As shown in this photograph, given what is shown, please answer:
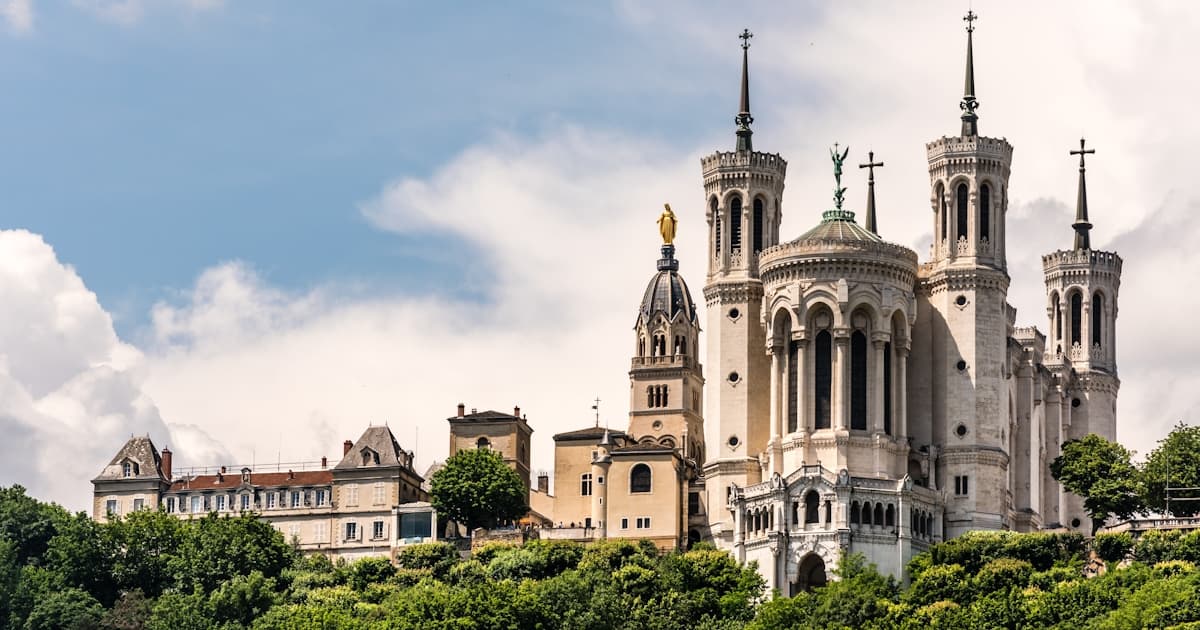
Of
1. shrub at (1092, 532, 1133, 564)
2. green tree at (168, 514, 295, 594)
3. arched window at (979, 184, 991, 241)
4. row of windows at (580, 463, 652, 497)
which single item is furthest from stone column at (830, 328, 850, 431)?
green tree at (168, 514, 295, 594)

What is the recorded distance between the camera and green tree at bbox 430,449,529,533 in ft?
493

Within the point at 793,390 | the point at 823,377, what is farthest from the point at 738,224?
the point at 823,377

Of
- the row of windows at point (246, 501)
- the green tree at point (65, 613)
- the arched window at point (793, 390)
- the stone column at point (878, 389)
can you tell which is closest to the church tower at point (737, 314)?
the arched window at point (793, 390)

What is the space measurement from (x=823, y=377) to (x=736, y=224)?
12154 millimetres

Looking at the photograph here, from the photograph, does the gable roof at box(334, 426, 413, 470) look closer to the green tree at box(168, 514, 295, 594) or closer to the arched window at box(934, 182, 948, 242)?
the green tree at box(168, 514, 295, 594)

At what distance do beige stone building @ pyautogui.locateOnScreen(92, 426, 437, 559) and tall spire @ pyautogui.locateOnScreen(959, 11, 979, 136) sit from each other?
1485 inches

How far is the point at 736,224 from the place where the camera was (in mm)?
148875

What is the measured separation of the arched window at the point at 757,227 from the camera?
14825 centimetres

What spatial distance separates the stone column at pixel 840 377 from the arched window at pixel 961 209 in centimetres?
976

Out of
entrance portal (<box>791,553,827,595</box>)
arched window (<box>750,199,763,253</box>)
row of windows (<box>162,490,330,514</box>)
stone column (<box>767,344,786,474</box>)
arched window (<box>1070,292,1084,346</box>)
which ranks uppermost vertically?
arched window (<box>750,199,763,253</box>)

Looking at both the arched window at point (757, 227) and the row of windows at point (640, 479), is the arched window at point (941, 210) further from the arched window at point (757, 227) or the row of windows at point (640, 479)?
the row of windows at point (640, 479)

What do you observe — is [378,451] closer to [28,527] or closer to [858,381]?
[28,527]

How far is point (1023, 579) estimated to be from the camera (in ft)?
427

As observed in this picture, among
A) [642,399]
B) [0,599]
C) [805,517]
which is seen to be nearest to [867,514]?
[805,517]
